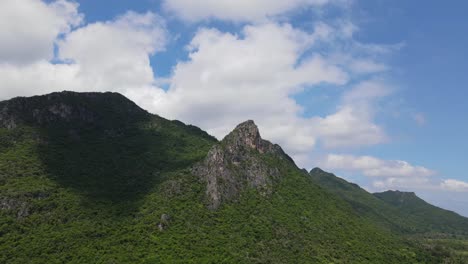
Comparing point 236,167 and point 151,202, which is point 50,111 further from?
point 236,167

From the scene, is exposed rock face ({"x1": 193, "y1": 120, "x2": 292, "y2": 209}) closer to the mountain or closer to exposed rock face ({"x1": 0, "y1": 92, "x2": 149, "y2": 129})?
the mountain

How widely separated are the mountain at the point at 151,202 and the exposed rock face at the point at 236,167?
20.1 inches

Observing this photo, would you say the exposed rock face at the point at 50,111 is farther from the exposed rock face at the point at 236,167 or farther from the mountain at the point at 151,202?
the exposed rock face at the point at 236,167

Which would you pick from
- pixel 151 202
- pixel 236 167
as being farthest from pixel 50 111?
pixel 236 167

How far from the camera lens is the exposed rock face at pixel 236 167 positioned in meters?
158

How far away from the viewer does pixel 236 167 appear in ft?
557

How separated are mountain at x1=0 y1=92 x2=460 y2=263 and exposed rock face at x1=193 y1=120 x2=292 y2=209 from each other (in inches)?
20.1

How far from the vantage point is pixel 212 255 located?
125m

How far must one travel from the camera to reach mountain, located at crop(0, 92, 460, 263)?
12219cm

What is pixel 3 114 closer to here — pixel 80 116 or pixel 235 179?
Result: pixel 80 116

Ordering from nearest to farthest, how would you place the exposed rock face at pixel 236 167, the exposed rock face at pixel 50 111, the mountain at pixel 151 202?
the mountain at pixel 151 202 < the exposed rock face at pixel 236 167 < the exposed rock face at pixel 50 111

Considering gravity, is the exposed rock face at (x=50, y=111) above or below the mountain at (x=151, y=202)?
above

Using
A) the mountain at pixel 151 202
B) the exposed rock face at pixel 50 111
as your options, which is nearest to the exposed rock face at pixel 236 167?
the mountain at pixel 151 202

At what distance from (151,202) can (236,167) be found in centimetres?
4041
